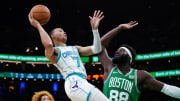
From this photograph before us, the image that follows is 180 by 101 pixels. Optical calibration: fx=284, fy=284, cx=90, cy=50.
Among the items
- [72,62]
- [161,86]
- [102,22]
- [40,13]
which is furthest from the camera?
[102,22]

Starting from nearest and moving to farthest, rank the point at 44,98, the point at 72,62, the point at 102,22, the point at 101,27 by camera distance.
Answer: the point at 72,62 → the point at 44,98 → the point at 102,22 → the point at 101,27

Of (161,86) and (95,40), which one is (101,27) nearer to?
(95,40)

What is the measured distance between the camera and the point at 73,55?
13.5 feet

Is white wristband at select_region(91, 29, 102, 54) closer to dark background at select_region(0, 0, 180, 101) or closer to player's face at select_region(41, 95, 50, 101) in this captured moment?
player's face at select_region(41, 95, 50, 101)

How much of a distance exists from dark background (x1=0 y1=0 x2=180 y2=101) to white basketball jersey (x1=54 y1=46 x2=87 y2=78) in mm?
15794

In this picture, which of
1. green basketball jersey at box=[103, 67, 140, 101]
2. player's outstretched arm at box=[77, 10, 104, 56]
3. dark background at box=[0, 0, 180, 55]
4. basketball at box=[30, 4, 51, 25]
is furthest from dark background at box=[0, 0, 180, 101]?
green basketball jersey at box=[103, 67, 140, 101]

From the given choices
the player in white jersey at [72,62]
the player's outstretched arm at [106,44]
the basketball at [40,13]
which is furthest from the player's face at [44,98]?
the player's outstretched arm at [106,44]

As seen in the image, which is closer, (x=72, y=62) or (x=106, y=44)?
(x=72, y=62)

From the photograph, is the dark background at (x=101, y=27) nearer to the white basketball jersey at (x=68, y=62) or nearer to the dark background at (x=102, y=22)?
the dark background at (x=102, y=22)

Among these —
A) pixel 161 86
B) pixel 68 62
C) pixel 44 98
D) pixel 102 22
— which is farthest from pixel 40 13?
pixel 102 22

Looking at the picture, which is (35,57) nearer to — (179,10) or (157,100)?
(157,100)

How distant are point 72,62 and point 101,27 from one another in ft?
63.1

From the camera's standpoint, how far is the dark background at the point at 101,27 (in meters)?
20.7

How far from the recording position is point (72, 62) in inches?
157
